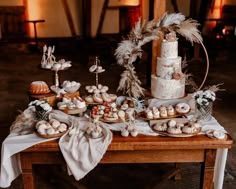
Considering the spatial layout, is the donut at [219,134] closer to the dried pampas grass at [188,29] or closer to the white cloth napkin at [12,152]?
the dried pampas grass at [188,29]

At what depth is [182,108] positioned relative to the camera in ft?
6.52

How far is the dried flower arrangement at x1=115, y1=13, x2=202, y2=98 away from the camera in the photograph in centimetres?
204

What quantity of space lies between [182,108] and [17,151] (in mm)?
967

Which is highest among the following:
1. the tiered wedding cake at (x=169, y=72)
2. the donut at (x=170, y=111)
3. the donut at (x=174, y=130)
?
the tiered wedding cake at (x=169, y=72)

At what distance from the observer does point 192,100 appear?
2.09m

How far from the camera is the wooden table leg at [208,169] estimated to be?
67.6 inches

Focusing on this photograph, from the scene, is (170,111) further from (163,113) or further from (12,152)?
(12,152)

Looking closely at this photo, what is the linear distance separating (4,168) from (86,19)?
23.9 ft

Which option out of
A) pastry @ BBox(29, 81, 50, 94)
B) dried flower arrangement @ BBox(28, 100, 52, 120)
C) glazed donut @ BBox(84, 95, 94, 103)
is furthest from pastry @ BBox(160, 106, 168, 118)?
pastry @ BBox(29, 81, 50, 94)

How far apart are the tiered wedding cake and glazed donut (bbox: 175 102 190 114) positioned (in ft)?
0.48

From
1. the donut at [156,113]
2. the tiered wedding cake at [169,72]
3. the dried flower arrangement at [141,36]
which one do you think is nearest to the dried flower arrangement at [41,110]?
the dried flower arrangement at [141,36]

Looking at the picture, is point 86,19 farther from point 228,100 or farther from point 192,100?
point 192,100

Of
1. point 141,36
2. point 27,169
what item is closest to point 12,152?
point 27,169

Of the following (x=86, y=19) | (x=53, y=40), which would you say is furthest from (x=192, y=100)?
(x=53, y=40)
